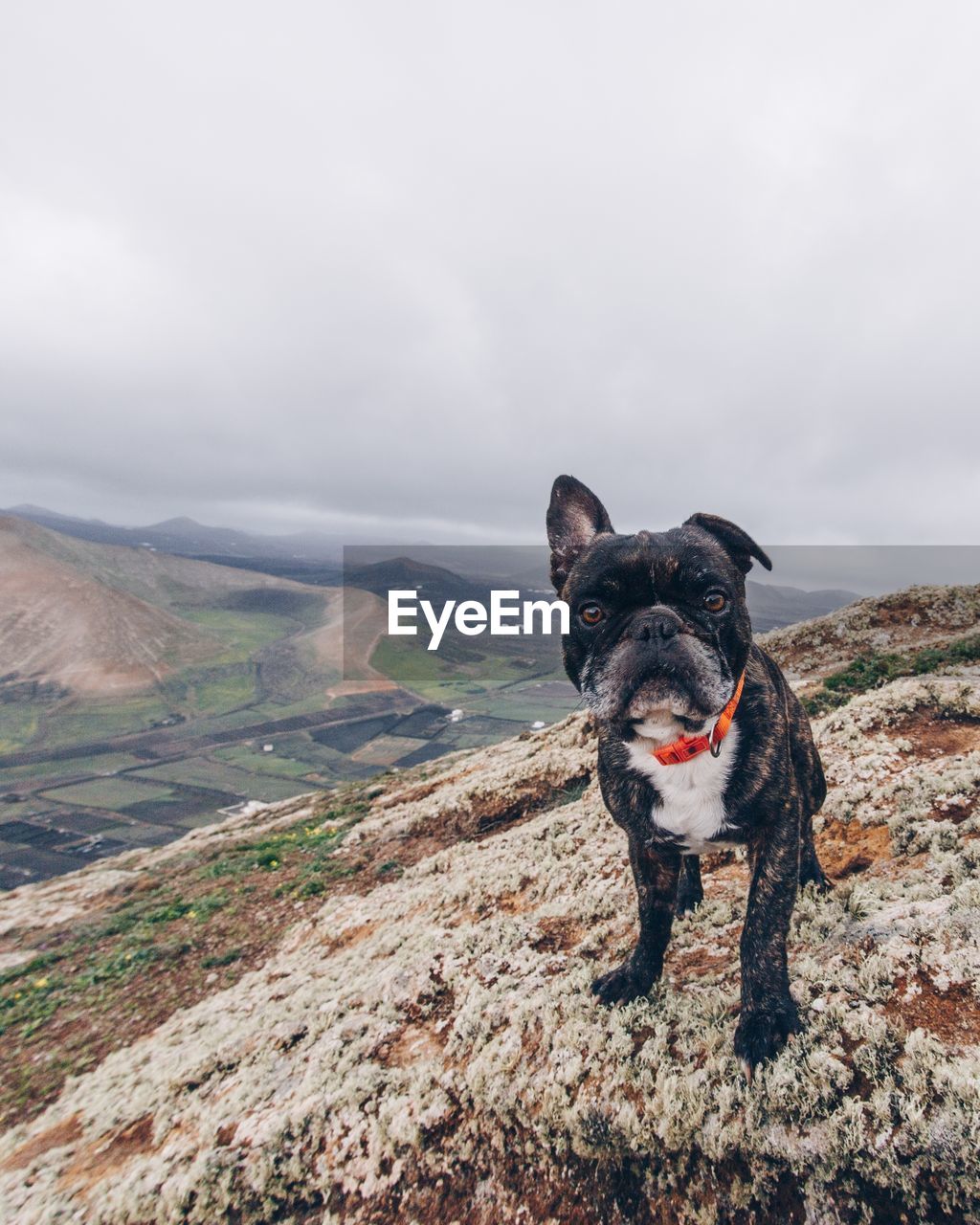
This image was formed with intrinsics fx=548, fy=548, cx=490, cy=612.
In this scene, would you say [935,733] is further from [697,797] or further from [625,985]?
[697,797]

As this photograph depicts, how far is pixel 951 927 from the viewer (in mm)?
4887

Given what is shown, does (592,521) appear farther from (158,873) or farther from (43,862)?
(43,862)

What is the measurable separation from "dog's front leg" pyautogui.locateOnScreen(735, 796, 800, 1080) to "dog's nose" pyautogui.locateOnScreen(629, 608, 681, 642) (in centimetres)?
180

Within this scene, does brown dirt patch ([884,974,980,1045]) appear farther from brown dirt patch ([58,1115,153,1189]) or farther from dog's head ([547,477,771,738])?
brown dirt patch ([58,1115,153,1189])

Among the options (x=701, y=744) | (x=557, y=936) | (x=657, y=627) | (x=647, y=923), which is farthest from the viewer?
(x=557, y=936)

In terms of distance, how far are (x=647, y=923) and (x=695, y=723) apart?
2394mm

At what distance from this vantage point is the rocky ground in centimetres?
395

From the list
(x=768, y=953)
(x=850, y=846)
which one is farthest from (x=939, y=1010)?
(x=850, y=846)

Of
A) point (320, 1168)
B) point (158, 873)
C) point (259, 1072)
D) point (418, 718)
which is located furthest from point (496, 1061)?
point (418, 718)

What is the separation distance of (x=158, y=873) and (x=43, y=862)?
8743 cm

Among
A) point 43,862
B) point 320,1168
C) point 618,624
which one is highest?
point 618,624

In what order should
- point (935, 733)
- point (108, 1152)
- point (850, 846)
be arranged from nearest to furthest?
point (108, 1152) < point (850, 846) < point (935, 733)

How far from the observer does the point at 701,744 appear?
4.57 metres

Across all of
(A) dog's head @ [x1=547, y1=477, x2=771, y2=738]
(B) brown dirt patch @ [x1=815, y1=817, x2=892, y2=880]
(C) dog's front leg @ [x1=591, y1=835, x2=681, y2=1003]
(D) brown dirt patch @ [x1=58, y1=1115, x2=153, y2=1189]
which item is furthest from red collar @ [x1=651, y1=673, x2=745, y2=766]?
(D) brown dirt patch @ [x1=58, y1=1115, x2=153, y2=1189]
